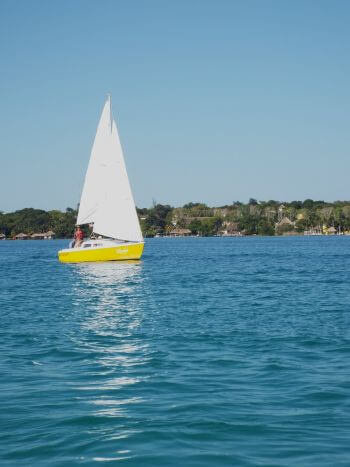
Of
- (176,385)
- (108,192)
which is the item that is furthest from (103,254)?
(176,385)

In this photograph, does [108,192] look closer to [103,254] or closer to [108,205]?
[108,205]

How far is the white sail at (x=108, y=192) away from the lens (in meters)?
59.8

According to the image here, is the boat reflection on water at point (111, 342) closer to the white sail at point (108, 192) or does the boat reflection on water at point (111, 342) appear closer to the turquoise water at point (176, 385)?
the turquoise water at point (176, 385)

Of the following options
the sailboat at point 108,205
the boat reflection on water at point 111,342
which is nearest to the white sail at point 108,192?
the sailboat at point 108,205

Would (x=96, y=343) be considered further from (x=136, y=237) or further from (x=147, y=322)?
(x=136, y=237)

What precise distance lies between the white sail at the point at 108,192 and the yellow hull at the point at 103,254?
1.00 metres

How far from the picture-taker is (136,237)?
6066 centimetres

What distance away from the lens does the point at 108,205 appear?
2367 inches

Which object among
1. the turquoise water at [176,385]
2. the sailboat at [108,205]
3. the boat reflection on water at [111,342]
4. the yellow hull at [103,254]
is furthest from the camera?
the sailboat at [108,205]

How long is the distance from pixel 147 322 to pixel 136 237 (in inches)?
1488

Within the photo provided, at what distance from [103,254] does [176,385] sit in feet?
150

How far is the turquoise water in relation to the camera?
9.75 m

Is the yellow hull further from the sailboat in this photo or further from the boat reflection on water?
the boat reflection on water

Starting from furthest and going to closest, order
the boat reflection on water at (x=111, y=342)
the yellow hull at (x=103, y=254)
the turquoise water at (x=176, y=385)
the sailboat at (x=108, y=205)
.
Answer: the sailboat at (x=108, y=205)
the yellow hull at (x=103, y=254)
the boat reflection on water at (x=111, y=342)
the turquoise water at (x=176, y=385)
